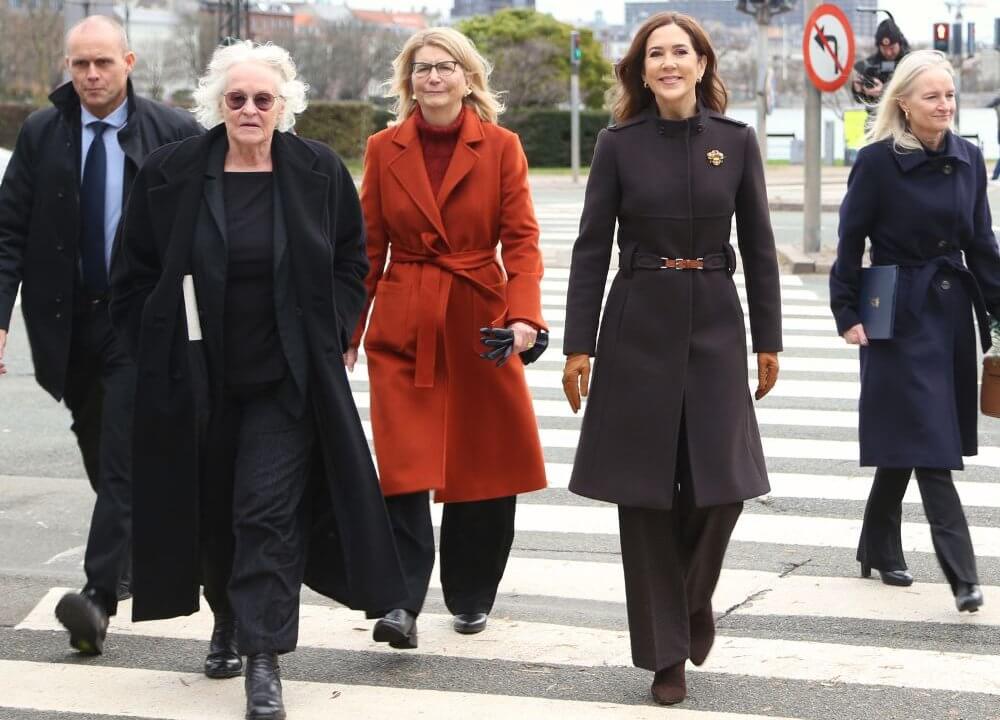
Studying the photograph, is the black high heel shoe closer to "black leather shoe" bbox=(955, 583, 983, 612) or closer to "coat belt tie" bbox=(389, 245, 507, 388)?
"black leather shoe" bbox=(955, 583, 983, 612)

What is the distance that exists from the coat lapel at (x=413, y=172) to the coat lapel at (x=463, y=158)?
33mm

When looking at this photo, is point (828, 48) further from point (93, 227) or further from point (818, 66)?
point (93, 227)

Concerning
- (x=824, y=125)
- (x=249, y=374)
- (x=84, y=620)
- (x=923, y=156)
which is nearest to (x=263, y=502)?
(x=249, y=374)

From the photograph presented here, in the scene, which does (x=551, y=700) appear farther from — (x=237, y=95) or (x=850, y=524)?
(x=850, y=524)

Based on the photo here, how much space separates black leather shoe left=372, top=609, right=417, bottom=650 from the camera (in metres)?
5.25

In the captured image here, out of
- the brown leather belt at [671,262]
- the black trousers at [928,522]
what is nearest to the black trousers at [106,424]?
the brown leather belt at [671,262]

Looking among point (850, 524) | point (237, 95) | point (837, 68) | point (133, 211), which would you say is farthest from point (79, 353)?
point (837, 68)

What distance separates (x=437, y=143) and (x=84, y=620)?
179cm

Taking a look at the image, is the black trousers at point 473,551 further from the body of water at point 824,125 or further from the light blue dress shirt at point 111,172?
the body of water at point 824,125

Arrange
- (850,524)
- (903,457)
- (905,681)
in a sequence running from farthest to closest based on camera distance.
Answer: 1. (850,524)
2. (903,457)
3. (905,681)

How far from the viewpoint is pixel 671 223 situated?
192 inches

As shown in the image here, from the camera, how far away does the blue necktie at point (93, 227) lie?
5684mm

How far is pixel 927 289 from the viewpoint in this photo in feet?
19.4

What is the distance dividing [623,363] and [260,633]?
122 centimetres
